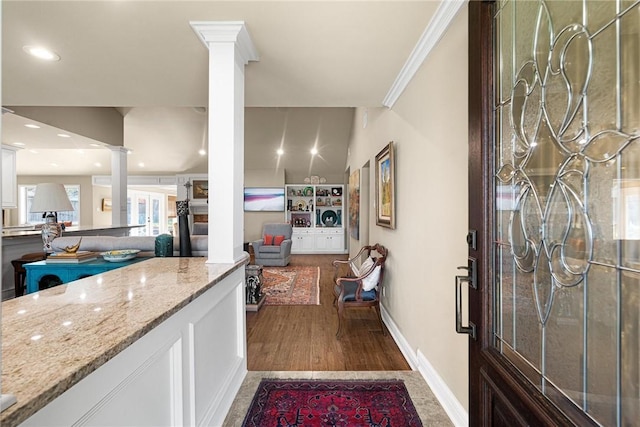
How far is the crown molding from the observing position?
1.71 m

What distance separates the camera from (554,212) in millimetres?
911

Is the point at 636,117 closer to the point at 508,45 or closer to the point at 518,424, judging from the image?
the point at 508,45

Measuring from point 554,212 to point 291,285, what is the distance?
4.63 meters

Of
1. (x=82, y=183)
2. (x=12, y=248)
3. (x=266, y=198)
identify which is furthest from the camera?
(x=82, y=183)

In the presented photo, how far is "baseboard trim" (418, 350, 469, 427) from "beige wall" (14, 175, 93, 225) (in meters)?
10.8

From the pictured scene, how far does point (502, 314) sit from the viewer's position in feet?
3.70

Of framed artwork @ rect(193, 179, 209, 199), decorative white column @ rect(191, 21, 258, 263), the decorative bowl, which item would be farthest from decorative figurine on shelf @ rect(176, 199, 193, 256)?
framed artwork @ rect(193, 179, 209, 199)

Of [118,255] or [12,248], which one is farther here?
[12,248]

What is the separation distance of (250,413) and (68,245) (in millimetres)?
2678

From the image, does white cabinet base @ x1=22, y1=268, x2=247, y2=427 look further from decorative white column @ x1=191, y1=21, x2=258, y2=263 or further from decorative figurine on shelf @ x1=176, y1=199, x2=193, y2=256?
decorative figurine on shelf @ x1=176, y1=199, x2=193, y2=256

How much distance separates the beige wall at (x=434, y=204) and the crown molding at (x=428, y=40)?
4 centimetres

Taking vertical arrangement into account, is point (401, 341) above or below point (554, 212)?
below

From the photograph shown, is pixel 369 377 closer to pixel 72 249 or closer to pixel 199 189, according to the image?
pixel 72 249

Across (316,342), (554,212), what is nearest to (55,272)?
(316,342)
